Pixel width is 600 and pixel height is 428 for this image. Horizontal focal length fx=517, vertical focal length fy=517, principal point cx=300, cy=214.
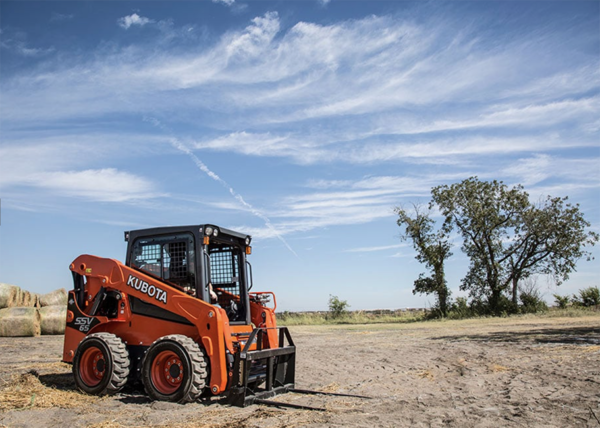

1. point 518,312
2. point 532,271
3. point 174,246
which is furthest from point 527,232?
point 174,246

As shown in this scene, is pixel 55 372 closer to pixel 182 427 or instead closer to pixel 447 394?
pixel 182 427

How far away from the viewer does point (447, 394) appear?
741cm

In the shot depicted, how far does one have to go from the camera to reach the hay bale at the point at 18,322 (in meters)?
18.0

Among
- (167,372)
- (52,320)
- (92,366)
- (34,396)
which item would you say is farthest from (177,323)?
(52,320)

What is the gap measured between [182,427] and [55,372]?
583 centimetres

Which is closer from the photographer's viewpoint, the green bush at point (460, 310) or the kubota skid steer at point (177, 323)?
the kubota skid steer at point (177, 323)

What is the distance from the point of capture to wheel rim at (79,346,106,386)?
779cm

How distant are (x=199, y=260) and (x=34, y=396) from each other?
2.95 meters

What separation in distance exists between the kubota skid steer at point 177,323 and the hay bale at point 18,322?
1119cm

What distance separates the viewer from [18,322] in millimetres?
18016

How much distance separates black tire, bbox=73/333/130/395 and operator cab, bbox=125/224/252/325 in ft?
3.94

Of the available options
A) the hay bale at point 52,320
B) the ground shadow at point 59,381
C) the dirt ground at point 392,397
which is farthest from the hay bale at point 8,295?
the ground shadow at point 59,381

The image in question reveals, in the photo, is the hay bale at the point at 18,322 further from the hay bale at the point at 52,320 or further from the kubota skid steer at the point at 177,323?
the kubota skid steer at the point at 177,323

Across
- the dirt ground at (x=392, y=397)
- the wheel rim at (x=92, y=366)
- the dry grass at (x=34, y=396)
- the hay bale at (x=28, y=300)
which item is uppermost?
the hay bale at (x=28, y=300)
